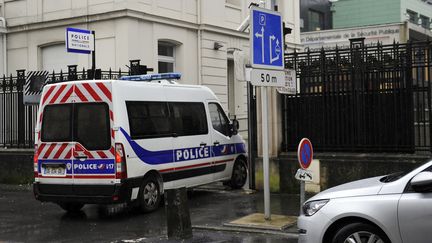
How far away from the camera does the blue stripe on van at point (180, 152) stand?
9.92 m

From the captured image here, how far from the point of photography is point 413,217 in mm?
5477

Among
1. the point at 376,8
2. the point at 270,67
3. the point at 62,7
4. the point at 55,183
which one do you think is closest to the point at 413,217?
the point at 270,67

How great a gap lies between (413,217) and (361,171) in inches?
219

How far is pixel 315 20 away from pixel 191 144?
46565mm

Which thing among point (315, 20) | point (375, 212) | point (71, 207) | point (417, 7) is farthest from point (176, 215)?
point (417, 7)

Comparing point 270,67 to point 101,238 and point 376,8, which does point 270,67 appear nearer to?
point 101,238

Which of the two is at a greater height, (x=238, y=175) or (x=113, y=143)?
(x=113, y=143)

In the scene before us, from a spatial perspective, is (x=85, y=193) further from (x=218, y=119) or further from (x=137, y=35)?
(x=137, y=35)

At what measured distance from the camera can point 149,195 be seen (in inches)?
404

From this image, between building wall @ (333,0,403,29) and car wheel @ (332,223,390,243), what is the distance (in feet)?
186

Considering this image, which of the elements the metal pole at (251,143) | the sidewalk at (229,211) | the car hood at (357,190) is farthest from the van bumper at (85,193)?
the car hood at (357,190)

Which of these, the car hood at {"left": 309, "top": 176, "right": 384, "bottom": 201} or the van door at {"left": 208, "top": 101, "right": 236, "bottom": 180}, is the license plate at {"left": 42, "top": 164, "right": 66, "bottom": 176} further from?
the car hood at {"left": 309, "top": 176, "right": 384, "bottom": 201}

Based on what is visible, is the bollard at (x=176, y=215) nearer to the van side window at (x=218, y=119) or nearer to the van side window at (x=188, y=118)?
the van side window at (x=188, y=118)

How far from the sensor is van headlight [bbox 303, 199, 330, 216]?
6113mm
